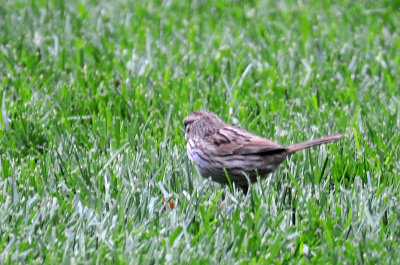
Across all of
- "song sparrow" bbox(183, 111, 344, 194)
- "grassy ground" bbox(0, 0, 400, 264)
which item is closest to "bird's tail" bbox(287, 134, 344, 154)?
"song sparrow" bbox(183, 111, 344, 194)

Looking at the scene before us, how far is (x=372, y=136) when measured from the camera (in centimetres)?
606

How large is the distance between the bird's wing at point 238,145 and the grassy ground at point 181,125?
20 cm

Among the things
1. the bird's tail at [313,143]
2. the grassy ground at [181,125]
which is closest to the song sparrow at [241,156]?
the bird's tail at [313,143]

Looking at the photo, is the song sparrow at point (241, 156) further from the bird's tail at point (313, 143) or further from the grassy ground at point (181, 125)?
the grassy ground at point (181, 125)

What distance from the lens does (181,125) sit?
20.4ft

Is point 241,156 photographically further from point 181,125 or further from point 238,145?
point 181,125

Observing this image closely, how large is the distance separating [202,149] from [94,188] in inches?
29.4

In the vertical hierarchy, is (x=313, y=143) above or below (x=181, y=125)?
above

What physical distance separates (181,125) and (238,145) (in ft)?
3.83

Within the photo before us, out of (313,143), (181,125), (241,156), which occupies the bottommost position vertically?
(181,125)

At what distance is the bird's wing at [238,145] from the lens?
5.06m

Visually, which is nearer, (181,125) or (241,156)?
(241,156)

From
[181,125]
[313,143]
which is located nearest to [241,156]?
[313,143]

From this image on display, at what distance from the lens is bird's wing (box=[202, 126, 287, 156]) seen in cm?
506
